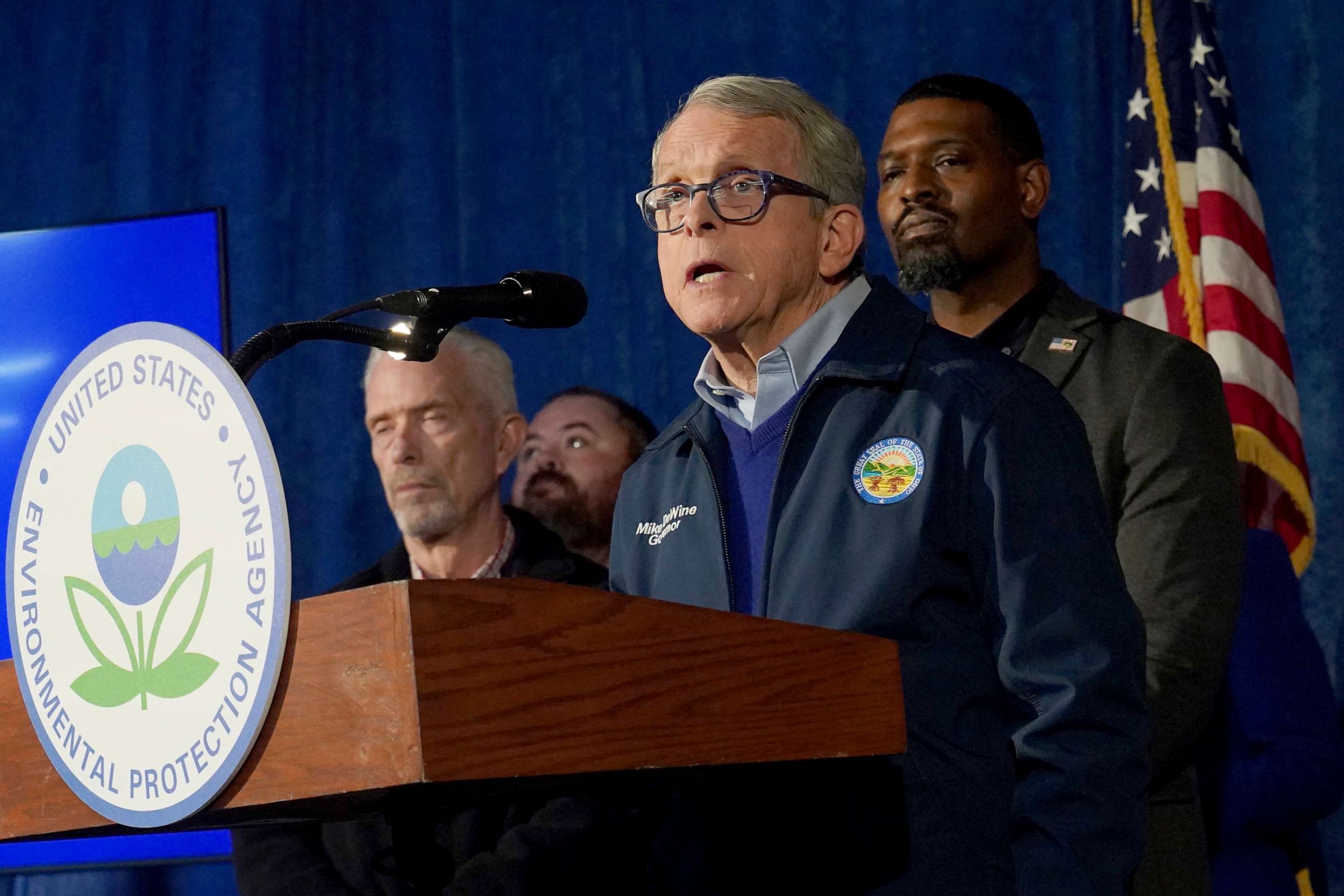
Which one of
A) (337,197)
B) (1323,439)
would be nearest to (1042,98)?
(1323,439)

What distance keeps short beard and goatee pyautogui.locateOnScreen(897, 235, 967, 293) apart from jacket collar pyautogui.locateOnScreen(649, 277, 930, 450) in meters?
0.83

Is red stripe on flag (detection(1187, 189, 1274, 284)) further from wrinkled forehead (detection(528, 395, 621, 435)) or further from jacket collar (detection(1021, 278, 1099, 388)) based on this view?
wrinkled forehead (detection(528, 395, 621, 435))

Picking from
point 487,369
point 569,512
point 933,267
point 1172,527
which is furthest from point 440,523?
point 1172,527

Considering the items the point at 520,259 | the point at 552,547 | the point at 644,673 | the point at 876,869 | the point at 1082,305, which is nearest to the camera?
the point at 644,673

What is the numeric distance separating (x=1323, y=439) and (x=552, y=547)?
5.06 ft

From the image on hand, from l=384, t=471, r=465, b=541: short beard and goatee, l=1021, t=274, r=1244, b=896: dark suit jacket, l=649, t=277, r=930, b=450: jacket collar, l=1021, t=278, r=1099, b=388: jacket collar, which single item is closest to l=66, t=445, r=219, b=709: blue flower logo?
l=649, t=277, r=930, b=450: jacket collar

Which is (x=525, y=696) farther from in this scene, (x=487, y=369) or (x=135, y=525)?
(x=487, y=369)

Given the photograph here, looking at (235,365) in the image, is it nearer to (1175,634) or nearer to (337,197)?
(1175,634)

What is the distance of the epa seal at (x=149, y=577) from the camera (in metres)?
0.93

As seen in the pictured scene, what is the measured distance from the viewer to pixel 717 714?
38.5 inches

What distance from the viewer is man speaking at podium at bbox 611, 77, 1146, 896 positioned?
127 centimetres

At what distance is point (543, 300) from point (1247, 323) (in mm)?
2045

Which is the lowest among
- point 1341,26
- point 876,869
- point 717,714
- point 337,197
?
point 876,869

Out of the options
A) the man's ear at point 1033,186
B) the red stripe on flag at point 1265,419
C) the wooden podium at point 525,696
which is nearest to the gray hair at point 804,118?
the wooden podium at point 525,696
